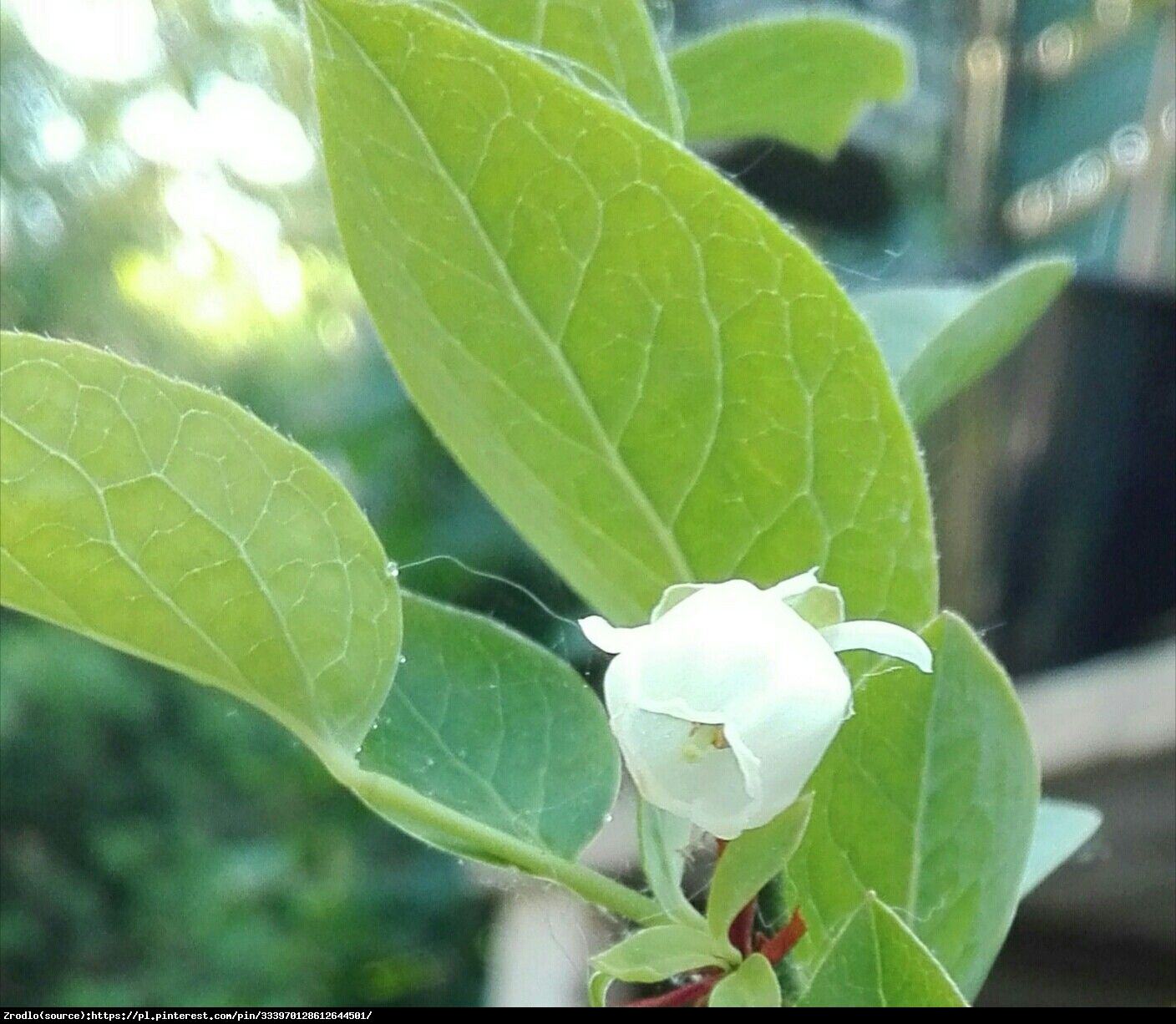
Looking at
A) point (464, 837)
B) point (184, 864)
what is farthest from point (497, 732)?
point (184, 864)

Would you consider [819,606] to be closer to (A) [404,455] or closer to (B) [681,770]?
(B) [681,770]

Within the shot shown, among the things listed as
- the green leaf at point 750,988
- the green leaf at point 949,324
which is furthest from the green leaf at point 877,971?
the green leaf at point 949,324

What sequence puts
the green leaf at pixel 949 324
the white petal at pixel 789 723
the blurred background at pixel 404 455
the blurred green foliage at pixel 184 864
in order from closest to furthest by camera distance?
the white petal at pixel 789 723 → the green leaf at pixel 949 324 → the blurred background at pixel 404 455 → the blurred green foliage at pixel 184 864

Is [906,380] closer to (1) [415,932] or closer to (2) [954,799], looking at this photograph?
(2) [954,799]

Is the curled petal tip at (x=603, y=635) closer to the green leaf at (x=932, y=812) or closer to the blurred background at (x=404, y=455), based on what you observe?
the green leaf at (x=932, y=812)

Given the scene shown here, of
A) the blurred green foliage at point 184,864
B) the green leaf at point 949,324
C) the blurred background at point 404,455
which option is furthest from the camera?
the blurred green foliage at point 184,864

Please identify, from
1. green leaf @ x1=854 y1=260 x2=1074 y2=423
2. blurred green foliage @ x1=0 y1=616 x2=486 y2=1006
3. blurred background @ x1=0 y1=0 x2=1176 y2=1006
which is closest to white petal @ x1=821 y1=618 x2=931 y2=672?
green leaf @ x1=854 y1=260 x2=1074 y2=423

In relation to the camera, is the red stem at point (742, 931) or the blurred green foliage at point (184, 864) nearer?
the red stem at point (742, 931)
